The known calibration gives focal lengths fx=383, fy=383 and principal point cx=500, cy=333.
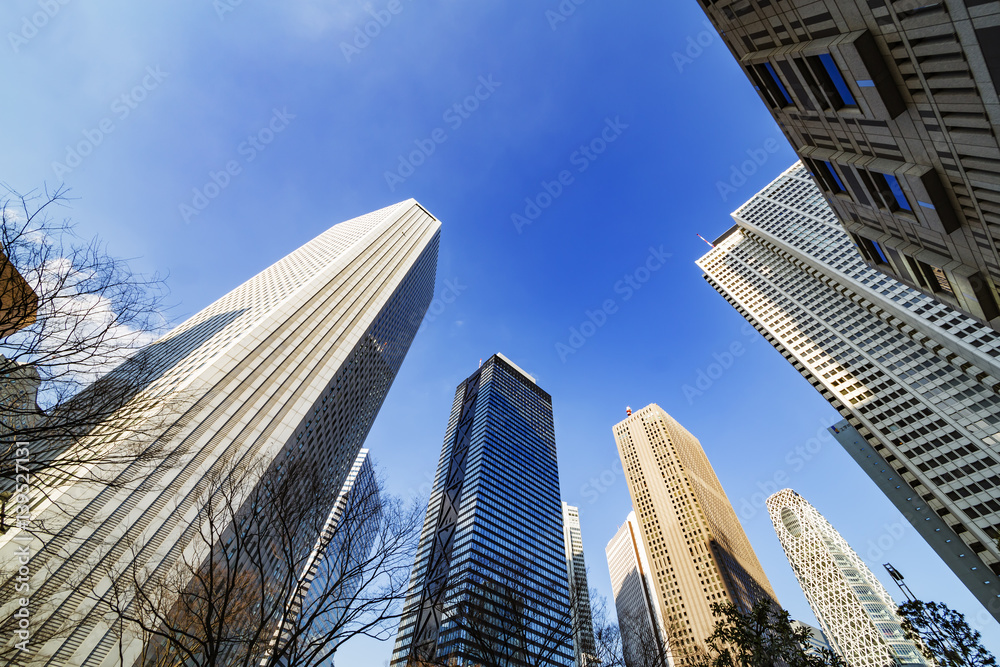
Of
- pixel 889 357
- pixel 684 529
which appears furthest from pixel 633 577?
pixel 889 357

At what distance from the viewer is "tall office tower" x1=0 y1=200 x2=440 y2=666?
59.0ft

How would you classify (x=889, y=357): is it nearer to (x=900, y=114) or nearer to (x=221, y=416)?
(x=900, y=114)

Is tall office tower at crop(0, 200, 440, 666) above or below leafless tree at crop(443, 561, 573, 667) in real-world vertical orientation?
above

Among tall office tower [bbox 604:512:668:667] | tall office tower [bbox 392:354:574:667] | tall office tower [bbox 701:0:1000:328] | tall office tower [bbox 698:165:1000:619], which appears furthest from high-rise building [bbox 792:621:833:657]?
tall office tower [bbox 392:354:574:667]

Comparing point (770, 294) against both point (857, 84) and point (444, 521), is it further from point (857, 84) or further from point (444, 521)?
point (444, 521)

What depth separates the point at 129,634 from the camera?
19.4m

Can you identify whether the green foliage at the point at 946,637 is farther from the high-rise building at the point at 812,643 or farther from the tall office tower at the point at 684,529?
the tall office tower at the point at 684,529

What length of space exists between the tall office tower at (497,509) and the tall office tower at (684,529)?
29440 millimetres

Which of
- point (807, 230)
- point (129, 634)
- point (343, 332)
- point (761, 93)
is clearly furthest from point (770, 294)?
point (129, 634)

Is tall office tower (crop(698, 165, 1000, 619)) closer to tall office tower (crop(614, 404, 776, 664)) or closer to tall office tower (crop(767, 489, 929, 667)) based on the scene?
tall office tower (crop(614, 404, 776, 664))

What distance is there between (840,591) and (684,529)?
1620 inches

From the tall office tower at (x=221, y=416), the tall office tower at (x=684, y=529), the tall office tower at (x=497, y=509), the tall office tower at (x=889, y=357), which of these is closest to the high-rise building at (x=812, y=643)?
the tall office tower at (x=684, y=529)

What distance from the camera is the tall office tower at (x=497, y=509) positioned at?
3390 inches

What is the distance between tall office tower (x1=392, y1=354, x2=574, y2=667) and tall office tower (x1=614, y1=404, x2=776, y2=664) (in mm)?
29440
